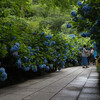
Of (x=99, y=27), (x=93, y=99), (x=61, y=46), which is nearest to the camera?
(x=93, y=99)

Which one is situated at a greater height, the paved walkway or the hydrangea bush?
the hydrangea bush

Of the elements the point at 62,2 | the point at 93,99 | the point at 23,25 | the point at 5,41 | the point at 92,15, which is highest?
the point at 62,2

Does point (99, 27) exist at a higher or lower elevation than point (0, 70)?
higher

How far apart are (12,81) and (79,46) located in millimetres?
10766

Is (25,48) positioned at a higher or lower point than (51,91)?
higher

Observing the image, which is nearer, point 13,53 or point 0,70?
point 0,70

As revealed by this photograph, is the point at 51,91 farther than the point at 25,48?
No

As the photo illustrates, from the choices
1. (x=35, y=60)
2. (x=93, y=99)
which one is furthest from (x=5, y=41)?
(x=93, y=99)

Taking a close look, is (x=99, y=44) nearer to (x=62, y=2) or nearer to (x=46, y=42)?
(x=46, y=42)

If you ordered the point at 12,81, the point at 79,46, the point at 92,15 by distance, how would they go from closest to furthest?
the point at 92,15, the point at 12,81, the point at 79,46

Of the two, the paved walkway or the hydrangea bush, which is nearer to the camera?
the paved walkway

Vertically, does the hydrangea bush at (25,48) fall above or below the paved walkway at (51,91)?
above

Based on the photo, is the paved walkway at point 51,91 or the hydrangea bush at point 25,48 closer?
the paved walkway at point 51,91

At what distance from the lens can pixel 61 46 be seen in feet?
28.3
